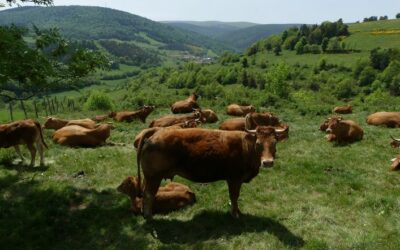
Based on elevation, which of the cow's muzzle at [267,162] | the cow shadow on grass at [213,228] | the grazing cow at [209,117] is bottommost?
the grazing cow at [209,117]

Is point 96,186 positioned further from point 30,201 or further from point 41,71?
point 41,71

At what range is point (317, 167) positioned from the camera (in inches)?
619

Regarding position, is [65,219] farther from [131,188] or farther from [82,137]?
[82,137]

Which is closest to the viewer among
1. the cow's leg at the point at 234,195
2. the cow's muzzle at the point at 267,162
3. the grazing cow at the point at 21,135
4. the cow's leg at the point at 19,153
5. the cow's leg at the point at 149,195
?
the cow's muzzle at the point at 267,162

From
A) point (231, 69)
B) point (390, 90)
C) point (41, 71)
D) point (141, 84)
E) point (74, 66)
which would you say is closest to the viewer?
point (41, 71)

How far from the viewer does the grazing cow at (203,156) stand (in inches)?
443

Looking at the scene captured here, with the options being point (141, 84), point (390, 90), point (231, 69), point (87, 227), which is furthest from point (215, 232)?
point (141, 84)

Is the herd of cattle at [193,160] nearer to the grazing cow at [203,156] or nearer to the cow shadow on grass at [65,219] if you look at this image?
the grazing cow at [203,156]

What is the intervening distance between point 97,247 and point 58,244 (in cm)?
110

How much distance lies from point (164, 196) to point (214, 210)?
1.43 meters

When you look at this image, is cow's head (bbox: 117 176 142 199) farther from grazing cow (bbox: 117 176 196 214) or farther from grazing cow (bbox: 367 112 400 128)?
grazing cow (bbox: 367 112 400 128)

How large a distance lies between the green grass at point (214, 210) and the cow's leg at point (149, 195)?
0.26 m

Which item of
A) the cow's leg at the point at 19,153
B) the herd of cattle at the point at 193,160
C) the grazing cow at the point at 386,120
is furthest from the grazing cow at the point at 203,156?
the grazing cow at the point at 386,120

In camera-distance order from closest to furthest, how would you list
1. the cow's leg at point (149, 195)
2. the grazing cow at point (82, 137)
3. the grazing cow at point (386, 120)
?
the cow's leg at point (149, 195) → the grazing cow at point (82, 137) → the grazing cow at point (386, 120)
